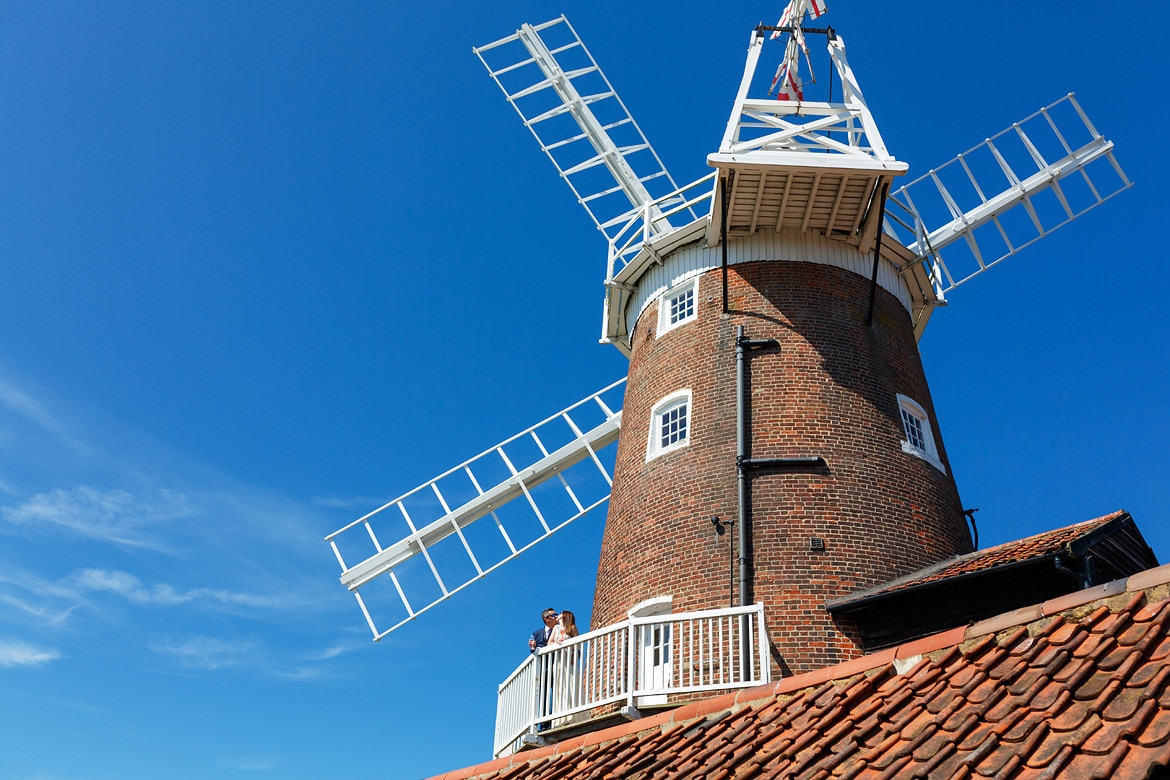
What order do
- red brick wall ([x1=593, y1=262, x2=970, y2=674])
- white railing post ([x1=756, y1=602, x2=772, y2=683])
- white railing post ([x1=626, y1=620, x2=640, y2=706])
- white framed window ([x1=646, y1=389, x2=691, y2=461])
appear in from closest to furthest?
white railing post ([x1=756, y1=602, x2=772, y2=683]), white railing post ([x1=626, y1=620, x2=640, y2=706]), red brick wall ([x1=593, y1=262, x2=970, y2=674]), white framed window ([x1=646, y1=389, x2=691, y2=461])

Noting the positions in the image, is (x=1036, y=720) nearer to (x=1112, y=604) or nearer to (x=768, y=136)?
(x=1112, y=604)

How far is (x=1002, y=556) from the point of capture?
11.4m

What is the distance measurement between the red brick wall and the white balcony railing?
0.80 m

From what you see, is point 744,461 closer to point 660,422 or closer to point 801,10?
point 660,422

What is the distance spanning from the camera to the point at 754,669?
11.2m

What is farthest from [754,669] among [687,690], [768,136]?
[768,136]

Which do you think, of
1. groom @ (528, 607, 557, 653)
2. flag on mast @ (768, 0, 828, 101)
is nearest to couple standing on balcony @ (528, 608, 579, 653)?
groom @ (528, 607, 557, 653)

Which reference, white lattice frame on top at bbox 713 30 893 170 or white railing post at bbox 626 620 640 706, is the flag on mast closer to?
white lattice frame on top at bbox 713 30 893 170

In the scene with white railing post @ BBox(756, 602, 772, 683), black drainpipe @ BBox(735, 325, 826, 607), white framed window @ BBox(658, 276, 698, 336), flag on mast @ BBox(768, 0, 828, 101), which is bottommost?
A: white railing post @ BBox(756, 602, 772, 683)

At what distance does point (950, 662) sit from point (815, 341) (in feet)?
27.7

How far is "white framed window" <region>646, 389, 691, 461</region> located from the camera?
14.8 metres

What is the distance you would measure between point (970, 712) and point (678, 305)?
1104 cm

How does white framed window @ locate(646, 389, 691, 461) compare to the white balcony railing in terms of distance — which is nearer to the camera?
the white balcony railing

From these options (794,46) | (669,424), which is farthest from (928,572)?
(794,46)
